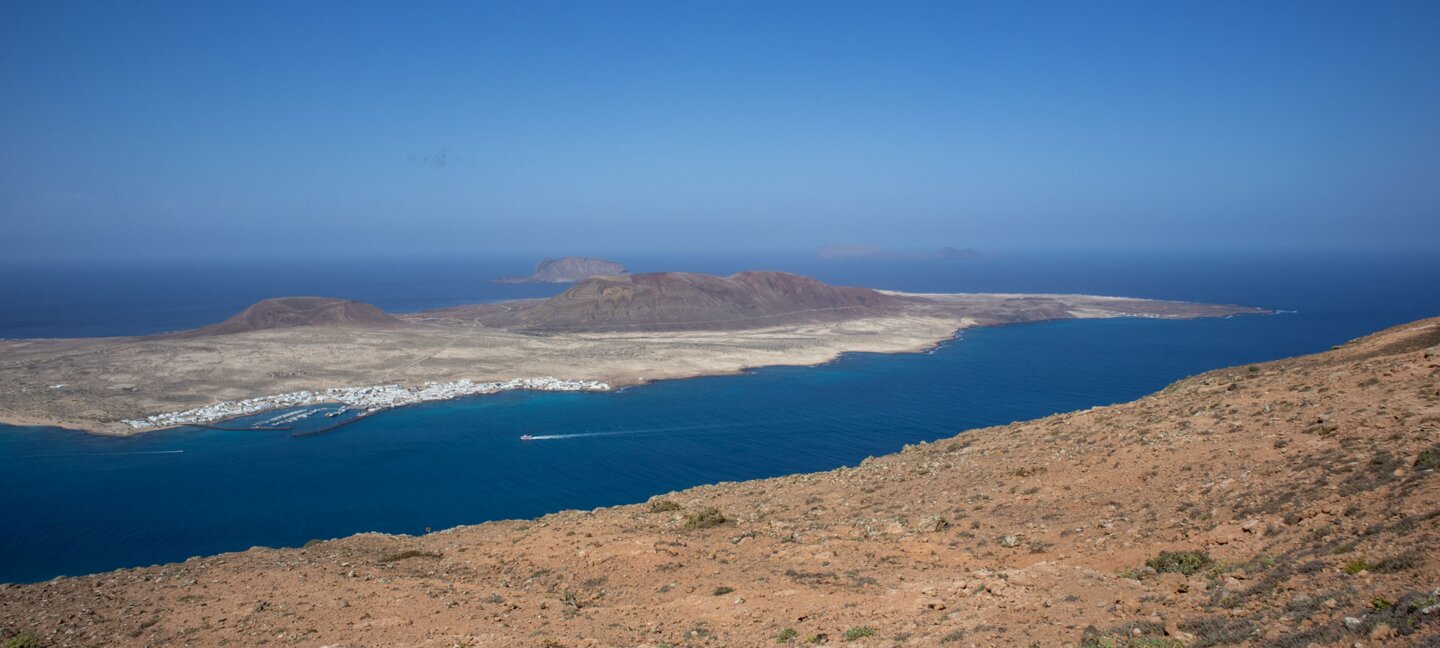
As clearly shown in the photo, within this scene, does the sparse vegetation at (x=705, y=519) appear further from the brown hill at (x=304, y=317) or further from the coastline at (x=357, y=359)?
the brown hill at (x=304, y=317)

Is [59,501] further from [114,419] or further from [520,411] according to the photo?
[520,411]

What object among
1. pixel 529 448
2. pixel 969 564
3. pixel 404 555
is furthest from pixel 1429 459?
pixel 529 448

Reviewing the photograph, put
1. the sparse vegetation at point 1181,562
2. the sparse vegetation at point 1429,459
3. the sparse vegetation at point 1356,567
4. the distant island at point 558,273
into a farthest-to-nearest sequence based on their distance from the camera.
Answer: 1. the distant island at point 558,273
2. the sparse vegetation at point 1429,459
3. the sparse vegetation at point 1181,562
4. the sparse vegetation at point 1356,567

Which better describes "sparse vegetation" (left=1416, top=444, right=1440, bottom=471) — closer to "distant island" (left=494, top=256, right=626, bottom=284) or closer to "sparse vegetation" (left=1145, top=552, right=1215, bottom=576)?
"sparse vegetation" (left=1145, top=552, right=1215, bottom=576)

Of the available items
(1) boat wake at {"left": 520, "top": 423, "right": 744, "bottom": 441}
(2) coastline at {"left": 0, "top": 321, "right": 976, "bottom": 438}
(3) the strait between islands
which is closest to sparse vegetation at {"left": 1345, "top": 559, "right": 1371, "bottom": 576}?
(1) boat wake at {"left": 520, "top": 423, "right": 744, "bottom": 441}

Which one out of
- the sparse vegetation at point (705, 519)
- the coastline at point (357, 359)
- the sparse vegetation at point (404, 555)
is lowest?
the coastline at point (357, 359)

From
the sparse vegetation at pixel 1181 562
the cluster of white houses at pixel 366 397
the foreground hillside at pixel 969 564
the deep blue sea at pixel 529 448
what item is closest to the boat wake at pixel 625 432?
the deep blue sea at pixel 529 448

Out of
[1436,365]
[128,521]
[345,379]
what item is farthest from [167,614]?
[345,379]
